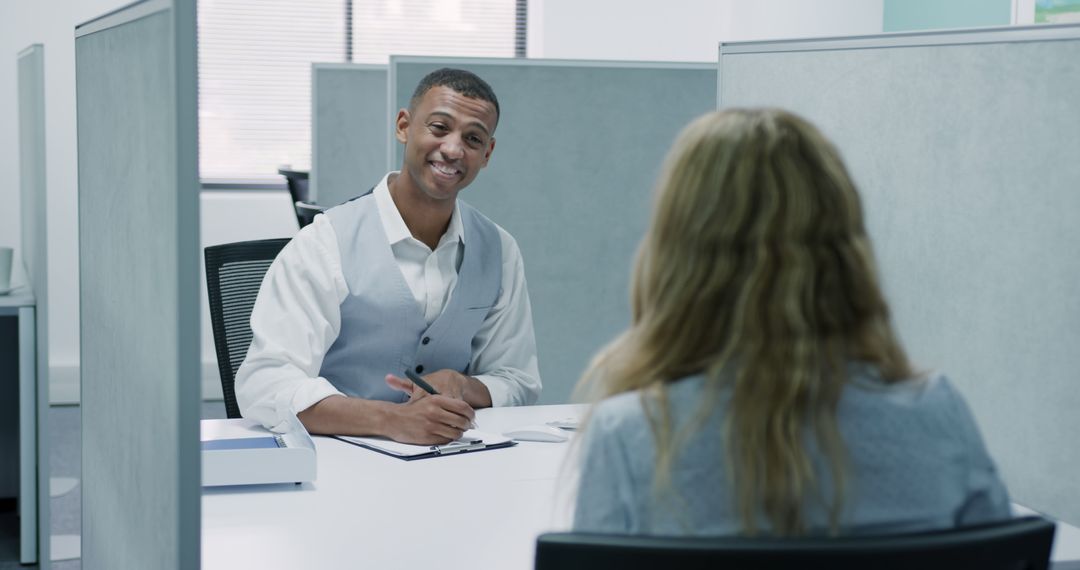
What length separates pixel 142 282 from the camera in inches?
38.2

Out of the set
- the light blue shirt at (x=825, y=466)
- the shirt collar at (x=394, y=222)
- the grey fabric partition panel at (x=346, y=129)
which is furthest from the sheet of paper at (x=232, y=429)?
the grey fabric partition panel at (x=346, y=129)

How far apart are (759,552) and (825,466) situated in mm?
144

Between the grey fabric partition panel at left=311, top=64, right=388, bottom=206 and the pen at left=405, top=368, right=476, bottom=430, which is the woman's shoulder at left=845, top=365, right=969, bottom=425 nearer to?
the pen at left=405, top=368, right=476, bottom=430

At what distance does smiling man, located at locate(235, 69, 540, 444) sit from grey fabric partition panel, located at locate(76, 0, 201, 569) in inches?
13.1

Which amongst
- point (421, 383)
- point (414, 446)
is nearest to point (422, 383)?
point (421, 383)

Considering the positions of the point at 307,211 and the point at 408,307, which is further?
the point at 307,211

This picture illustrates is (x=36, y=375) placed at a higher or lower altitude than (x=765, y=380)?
lower

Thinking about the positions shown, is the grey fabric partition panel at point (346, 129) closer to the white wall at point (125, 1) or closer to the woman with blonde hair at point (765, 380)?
the white wall at point (125, 1)

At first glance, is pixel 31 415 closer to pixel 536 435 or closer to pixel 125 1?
pixel 536 435

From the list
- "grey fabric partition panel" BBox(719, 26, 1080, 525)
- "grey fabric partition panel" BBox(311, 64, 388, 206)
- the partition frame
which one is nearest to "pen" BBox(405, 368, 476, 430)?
"grey fabric partition panel" BBox(719, 26, 1080, 525)

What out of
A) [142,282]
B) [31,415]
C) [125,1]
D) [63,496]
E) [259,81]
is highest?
[125,1]

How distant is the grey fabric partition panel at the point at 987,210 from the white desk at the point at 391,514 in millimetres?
581

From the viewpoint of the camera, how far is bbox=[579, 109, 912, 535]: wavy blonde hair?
2.47 feet

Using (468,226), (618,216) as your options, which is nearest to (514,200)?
(618,216)
